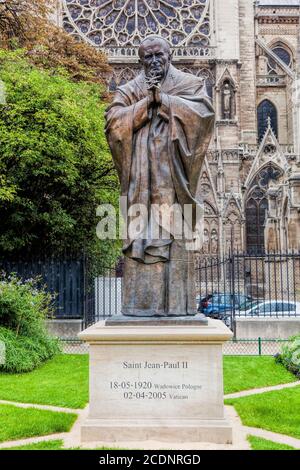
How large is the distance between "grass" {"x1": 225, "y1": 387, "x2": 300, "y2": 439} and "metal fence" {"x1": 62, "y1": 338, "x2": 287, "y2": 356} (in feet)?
15.7

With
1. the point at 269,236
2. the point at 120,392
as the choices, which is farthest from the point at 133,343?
the point at 269,236

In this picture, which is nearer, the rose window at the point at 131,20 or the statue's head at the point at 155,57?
the statue's head at the point at 155,57

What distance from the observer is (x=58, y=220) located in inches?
640

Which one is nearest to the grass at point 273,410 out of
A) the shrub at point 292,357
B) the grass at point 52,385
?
the shrub at point 292,357

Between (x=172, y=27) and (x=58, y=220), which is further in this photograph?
(x=172, y=27)

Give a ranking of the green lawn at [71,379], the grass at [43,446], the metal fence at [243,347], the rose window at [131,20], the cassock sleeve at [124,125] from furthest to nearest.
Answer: the rose window at [131,20], the metal fence at [243,347], the green lawn at [71,379], the cassock sleeve at [124,125], the grass at [43,446]

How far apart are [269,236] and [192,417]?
29781 mm

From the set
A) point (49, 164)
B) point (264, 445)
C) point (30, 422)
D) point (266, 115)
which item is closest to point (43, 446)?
point (30, 422)

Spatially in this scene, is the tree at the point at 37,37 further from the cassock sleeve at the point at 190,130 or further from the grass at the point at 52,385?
the cassock sleeve at the point at 190,130

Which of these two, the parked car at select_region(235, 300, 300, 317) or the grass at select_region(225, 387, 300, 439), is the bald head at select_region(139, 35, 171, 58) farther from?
the parked car at select_region(235, 300, 300, 317)

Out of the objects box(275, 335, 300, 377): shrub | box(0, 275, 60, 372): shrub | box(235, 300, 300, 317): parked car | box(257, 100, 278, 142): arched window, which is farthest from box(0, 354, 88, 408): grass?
box(257, 100, 278, 142): arched window

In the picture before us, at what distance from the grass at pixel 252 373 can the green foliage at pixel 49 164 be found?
22.9 feet

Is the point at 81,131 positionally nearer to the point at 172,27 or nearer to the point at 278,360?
the point at 278,360

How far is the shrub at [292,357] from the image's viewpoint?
392 inches
